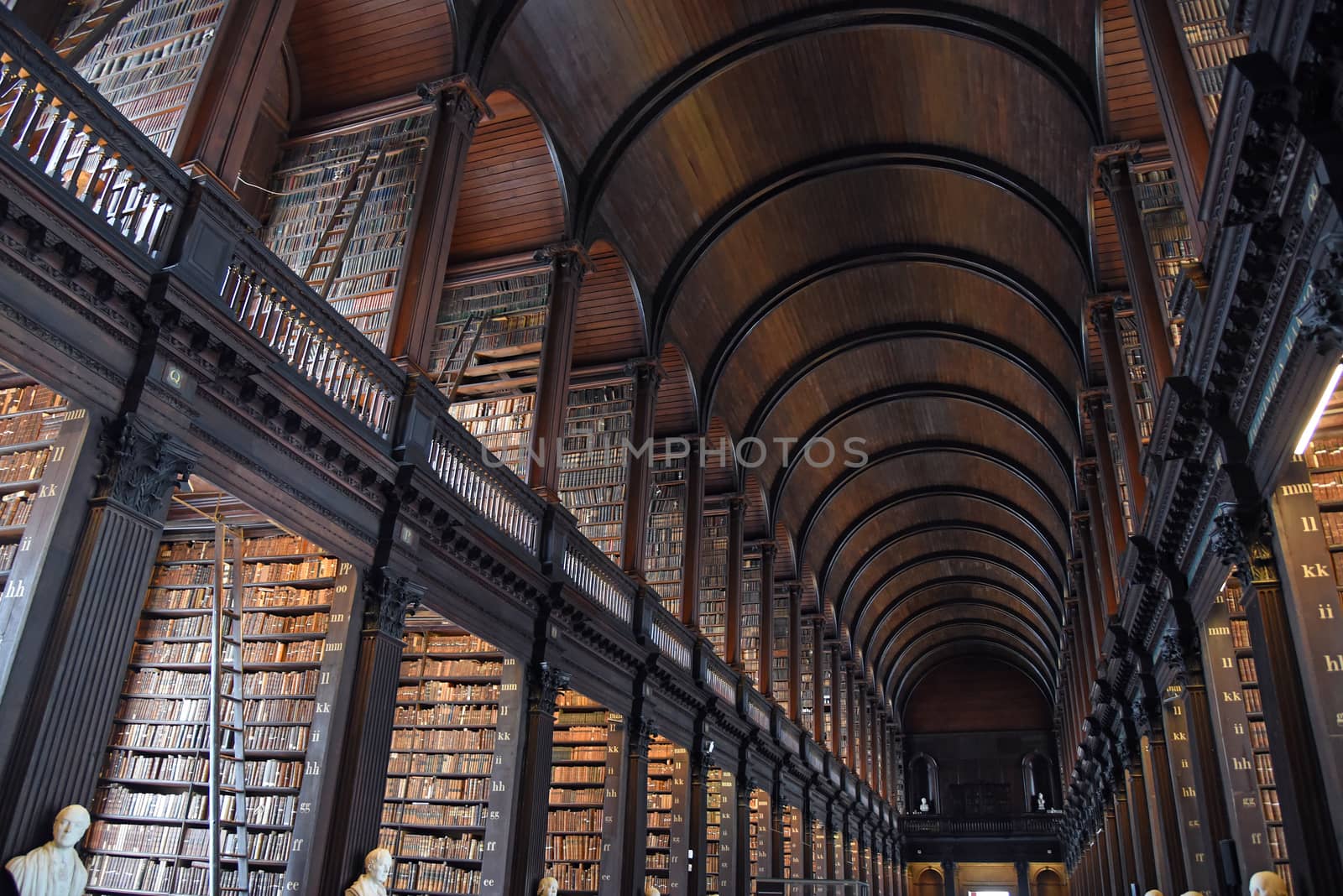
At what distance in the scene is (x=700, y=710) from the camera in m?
12.6

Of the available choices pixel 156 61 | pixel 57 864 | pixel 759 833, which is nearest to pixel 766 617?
pixel 759 833

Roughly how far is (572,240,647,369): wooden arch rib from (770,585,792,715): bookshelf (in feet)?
26.6

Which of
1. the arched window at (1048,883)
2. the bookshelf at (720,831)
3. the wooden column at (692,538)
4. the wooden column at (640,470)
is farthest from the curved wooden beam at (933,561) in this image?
the wooden column at (640,470)

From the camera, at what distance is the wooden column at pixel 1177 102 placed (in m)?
5.85

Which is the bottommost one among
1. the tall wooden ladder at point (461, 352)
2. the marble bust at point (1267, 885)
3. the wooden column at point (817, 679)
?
the marble bust at point (1267, 885)

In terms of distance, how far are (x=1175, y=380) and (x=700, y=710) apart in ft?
26.6

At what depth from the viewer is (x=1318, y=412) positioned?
467 centimetres

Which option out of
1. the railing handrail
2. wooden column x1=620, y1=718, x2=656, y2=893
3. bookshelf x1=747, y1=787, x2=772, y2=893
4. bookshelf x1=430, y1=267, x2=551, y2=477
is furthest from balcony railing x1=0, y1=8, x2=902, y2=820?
bookshelf x1=747, y1=787, x2=772, y2=893

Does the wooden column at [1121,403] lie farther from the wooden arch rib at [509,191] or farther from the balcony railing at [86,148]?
the balcony railing at [86,148]

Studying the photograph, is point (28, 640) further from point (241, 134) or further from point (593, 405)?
point (593, 405)

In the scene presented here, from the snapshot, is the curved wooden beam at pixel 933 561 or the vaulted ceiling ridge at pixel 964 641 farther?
the vaulted ceiling ridge at pixel 964 641

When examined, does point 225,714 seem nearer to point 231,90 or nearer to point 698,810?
point 231,90

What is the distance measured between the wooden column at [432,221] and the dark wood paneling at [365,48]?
48cm

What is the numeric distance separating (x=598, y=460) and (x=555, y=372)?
2427 millimetres
